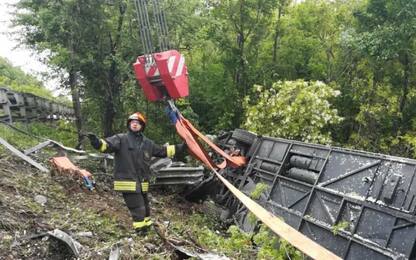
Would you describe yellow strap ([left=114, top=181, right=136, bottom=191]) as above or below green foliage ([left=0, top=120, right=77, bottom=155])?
above

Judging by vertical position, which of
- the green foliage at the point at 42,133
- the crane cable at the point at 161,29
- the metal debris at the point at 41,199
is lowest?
the green foliage at the point at 42,133


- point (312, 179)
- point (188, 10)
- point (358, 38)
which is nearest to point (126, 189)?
point (312, 179)

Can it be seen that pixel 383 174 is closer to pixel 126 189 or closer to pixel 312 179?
pixel 312 179

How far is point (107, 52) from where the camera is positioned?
391 inches

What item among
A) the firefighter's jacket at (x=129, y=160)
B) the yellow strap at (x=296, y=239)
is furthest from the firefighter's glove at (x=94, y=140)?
the yellow strap at (x=296, y=239)

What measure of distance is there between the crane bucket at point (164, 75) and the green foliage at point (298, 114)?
3.91 m

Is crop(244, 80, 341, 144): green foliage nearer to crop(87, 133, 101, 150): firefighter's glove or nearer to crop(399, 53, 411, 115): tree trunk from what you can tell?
crop(399, 53, 411, 115): tree trunk

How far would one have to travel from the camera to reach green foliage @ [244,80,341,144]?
9.88 m

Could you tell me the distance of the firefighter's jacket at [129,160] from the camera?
17.3ft

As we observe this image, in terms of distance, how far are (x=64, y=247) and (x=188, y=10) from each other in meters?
7.92

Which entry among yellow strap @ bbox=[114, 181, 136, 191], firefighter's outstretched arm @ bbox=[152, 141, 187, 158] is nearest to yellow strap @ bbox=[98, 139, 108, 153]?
yellow strap @ bbox=[114, 181, 136, 191]

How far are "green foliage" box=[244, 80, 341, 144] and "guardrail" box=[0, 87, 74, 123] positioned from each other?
18.7 feet

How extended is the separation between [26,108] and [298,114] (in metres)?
6.93

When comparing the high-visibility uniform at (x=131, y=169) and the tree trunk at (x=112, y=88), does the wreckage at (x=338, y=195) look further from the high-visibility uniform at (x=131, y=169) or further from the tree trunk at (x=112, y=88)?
the tree trunk at (x=112, y=88)
